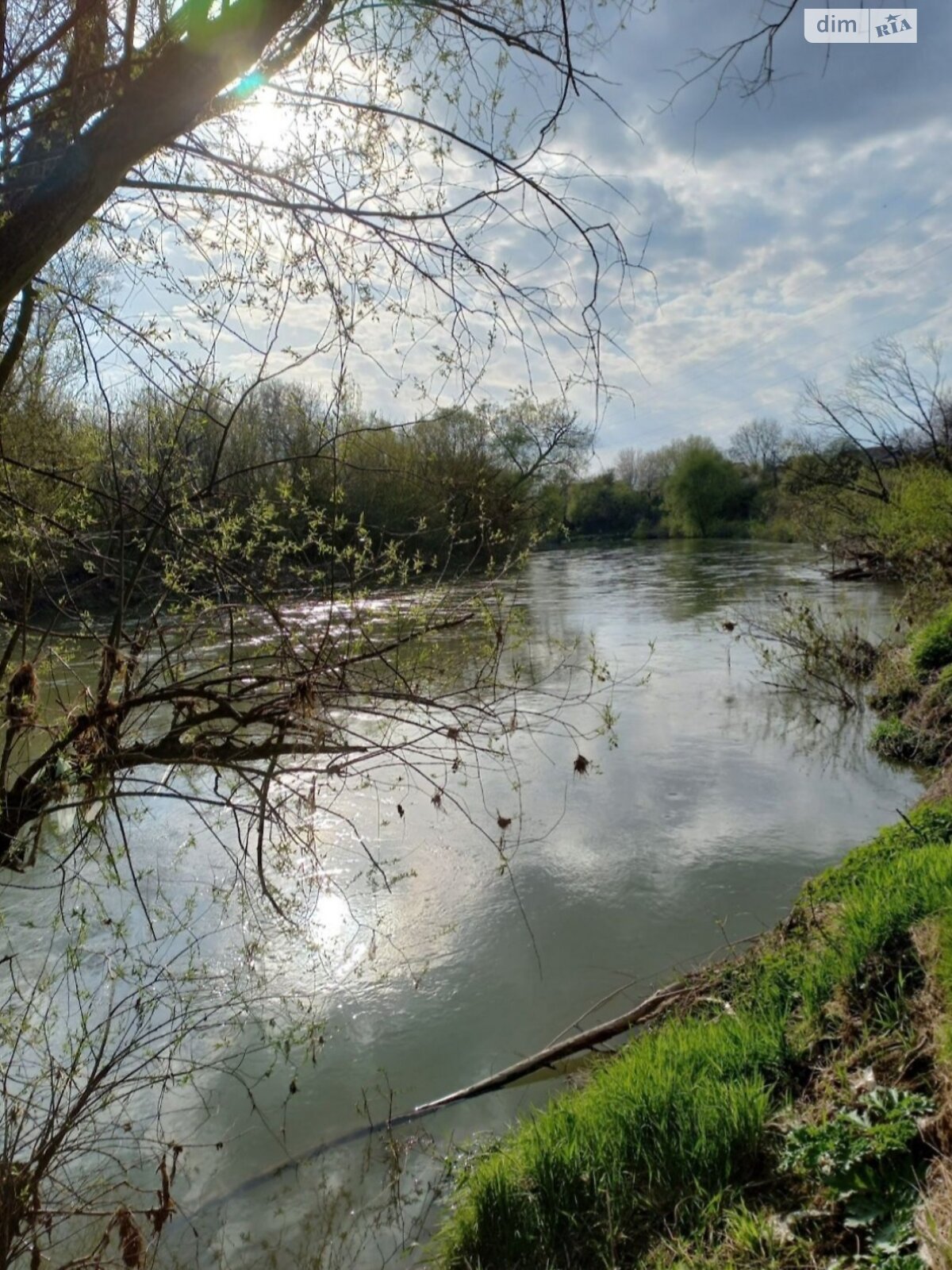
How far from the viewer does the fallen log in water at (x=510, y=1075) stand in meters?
3.67

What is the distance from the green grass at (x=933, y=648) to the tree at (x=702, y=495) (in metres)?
44.7

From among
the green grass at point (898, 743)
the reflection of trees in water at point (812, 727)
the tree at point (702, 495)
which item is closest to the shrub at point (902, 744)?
the green grass at point (898, 743)

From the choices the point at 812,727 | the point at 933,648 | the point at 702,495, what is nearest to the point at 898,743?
the point at 812,727

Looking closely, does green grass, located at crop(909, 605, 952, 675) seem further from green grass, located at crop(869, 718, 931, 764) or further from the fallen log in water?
the fallen log in water

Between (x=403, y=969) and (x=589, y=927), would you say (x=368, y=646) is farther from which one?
(x=589, y=927)

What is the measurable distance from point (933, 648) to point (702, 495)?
46271 mm

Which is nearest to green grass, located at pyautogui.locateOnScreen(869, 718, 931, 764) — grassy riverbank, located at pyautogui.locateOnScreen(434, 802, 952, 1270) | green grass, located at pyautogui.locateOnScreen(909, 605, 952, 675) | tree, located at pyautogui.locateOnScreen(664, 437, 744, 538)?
green grass, located at pyautogui.locateOnScreen(909, 605, 952, 675)

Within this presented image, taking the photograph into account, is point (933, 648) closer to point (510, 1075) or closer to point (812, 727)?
point (812, 727)

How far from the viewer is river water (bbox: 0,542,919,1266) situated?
3.56 m

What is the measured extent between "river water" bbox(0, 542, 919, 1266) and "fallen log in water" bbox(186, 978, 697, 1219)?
3 cm

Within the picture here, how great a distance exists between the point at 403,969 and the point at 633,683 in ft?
24.1

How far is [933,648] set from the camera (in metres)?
10.2

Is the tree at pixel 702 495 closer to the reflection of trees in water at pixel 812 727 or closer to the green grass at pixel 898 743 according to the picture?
the reflection of trees in water at pixel 812 727

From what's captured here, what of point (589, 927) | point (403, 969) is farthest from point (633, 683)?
point (403, 969)
